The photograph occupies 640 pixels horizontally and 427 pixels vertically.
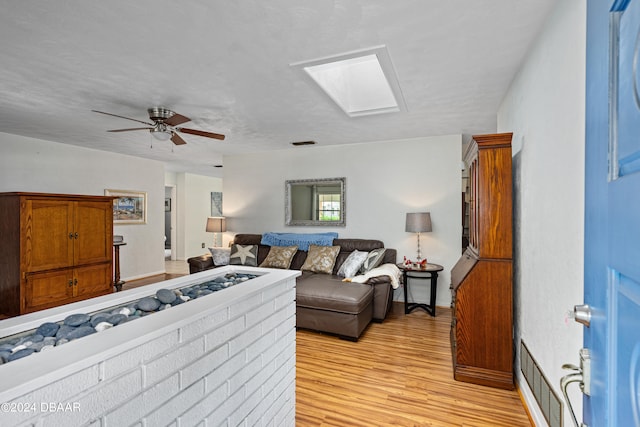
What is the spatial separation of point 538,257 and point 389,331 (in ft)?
6.65

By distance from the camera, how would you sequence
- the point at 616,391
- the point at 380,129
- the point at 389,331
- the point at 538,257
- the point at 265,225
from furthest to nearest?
the point at 265,225, the point at 380,129, the point at 389,331, the point at 538,257, the point at 616,391

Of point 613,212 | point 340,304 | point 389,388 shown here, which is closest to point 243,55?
A: point 613,212

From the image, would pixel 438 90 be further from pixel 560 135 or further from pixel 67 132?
pixel 67 132

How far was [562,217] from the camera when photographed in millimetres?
1523

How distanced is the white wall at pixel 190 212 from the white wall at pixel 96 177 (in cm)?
169

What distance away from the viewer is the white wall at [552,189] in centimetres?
136

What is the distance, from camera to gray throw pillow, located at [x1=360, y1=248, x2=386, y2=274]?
4098 millimetres

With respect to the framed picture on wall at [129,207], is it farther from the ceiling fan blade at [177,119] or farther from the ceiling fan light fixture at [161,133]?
the ceiling fan blade at [177,119]

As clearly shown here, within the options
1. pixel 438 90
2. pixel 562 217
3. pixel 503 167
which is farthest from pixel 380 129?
pixel 562 217

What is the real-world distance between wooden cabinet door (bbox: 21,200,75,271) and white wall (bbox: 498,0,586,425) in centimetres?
518

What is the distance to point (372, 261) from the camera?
414cm

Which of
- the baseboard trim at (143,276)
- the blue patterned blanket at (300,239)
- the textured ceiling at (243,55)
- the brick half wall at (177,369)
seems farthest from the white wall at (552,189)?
the baseboard trim at (143,276)

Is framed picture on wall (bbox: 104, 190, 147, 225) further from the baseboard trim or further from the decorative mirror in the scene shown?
the decorative mirror

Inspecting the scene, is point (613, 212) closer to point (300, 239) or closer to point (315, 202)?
point (300, 239)
